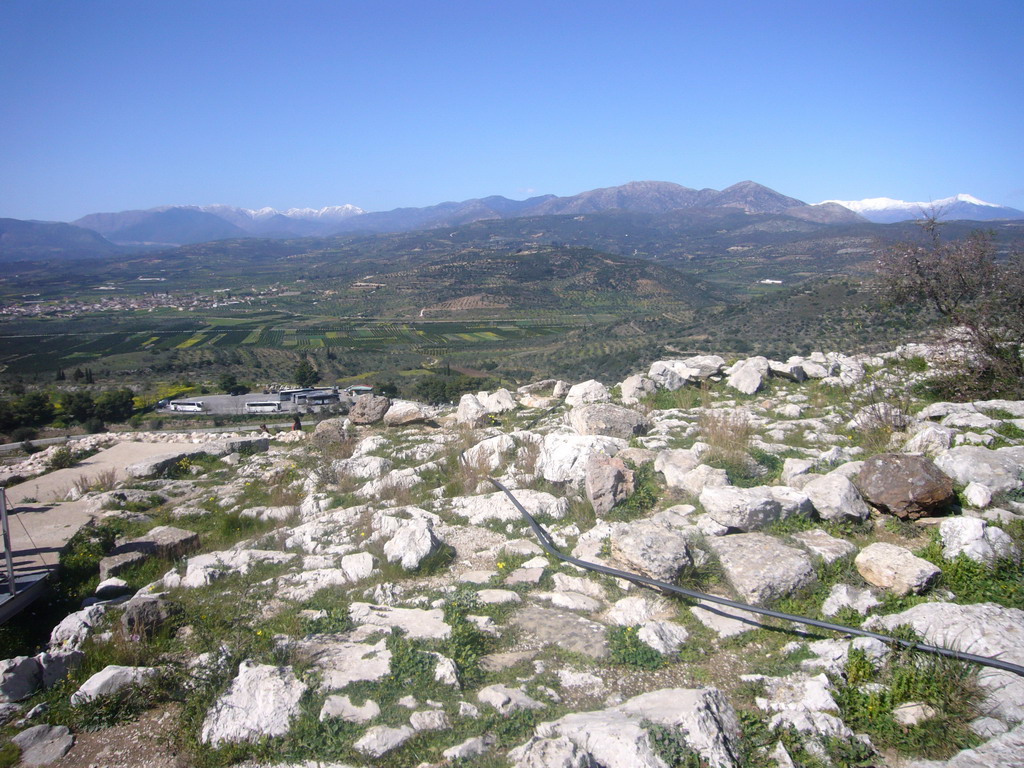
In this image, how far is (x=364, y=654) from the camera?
4.39 m

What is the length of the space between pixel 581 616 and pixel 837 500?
317 cm

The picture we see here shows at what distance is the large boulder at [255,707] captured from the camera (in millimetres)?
3670

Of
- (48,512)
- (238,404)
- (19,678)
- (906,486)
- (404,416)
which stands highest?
(906,486)

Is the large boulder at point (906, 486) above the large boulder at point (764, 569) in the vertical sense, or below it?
above

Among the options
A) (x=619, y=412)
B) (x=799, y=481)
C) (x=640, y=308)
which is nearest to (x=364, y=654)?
(x=799, y=481)

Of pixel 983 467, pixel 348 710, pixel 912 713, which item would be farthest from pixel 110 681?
pixel 983 467

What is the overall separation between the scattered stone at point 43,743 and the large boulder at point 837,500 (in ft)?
23.2

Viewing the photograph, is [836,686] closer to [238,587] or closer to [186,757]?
[186,757]

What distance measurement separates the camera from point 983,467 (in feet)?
19.0

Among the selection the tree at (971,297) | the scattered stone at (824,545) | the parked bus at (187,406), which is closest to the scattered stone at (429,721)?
the scattered stone at (824,545)

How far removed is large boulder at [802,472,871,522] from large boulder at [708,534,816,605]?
89cm

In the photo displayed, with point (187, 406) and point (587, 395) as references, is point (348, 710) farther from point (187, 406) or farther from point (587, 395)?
point (187, 406)

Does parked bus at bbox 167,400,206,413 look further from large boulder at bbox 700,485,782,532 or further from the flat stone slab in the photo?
large boulder at bbox 700,485,782,532

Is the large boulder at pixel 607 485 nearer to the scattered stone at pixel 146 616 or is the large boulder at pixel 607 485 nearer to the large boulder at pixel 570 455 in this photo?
the large boulder at pixel 570 455
